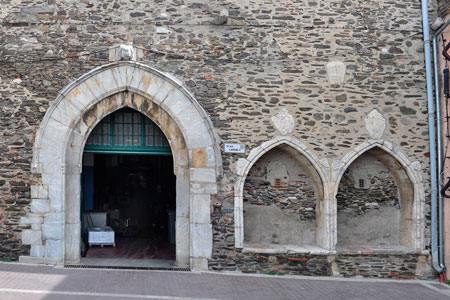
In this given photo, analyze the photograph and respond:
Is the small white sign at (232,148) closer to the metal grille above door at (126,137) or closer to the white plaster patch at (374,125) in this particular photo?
the metal grille above door at (126,137)

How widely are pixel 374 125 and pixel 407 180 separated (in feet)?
4.37

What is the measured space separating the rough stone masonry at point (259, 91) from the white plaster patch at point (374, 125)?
20mm

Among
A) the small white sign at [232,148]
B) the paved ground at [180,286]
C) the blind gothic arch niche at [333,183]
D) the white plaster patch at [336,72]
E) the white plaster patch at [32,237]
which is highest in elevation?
the white plaster patch at [336,72]

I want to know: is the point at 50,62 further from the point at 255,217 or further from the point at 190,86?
the point at 255,217

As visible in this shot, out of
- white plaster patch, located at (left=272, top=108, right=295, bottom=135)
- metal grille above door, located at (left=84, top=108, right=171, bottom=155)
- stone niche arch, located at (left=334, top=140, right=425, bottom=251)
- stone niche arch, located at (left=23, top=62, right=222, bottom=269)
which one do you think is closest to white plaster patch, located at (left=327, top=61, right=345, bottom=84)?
white plaster patch, located at (left=272, top=108, right=295, bottom=135)

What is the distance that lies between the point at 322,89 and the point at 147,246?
213 inches

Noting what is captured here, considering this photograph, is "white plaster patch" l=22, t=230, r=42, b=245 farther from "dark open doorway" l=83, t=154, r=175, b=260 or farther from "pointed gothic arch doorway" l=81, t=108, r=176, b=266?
"dark open doorway" l=83, t=154, r=175, b=260

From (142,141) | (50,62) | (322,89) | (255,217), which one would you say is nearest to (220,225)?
(255,217)

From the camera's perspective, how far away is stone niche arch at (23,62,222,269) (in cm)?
774

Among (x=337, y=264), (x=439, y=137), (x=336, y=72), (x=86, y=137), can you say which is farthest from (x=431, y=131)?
(x=86, y=137)

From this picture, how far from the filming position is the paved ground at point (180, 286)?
6.43 m

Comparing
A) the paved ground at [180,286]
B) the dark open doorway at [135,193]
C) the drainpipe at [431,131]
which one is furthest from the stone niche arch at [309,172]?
the dark open doorway at [135,193]

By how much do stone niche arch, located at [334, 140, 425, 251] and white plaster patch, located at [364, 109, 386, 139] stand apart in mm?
159

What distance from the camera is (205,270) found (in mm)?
7805
